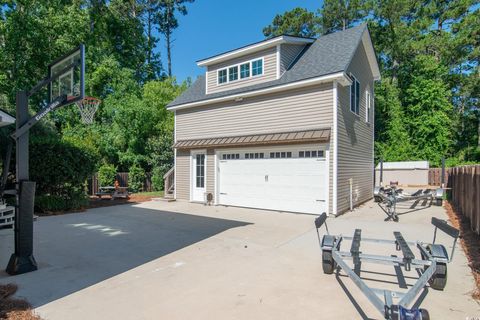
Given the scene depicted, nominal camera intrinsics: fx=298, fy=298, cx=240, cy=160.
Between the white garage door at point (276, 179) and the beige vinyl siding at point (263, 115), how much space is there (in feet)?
2.86

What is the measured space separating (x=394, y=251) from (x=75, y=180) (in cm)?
1047

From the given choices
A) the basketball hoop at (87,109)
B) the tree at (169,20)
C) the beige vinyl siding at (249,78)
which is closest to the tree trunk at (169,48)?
the tree at (169,20)

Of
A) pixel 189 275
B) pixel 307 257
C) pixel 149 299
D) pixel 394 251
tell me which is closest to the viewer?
pixel 149 299

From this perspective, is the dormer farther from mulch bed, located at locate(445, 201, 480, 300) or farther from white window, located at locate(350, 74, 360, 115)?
mulch bed, located at locate(445, 201, 480, 300)

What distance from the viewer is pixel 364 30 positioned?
39.0 ft

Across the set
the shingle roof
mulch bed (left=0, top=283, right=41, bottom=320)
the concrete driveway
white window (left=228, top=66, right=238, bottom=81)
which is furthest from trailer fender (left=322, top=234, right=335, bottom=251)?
white window (left=228, top=66, right=238, bottom=81)

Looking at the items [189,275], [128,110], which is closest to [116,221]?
[189,275]

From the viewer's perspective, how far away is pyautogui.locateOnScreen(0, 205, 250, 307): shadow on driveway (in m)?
4.21

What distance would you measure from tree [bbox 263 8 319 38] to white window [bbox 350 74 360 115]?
19.5m

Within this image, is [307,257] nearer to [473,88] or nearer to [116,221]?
[116,221]

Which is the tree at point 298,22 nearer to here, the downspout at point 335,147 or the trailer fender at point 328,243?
the downspout at point 335,147

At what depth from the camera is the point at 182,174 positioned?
44.0 ft

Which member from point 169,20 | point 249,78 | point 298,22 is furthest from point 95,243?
point 169,20

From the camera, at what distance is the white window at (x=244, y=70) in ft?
39.5
